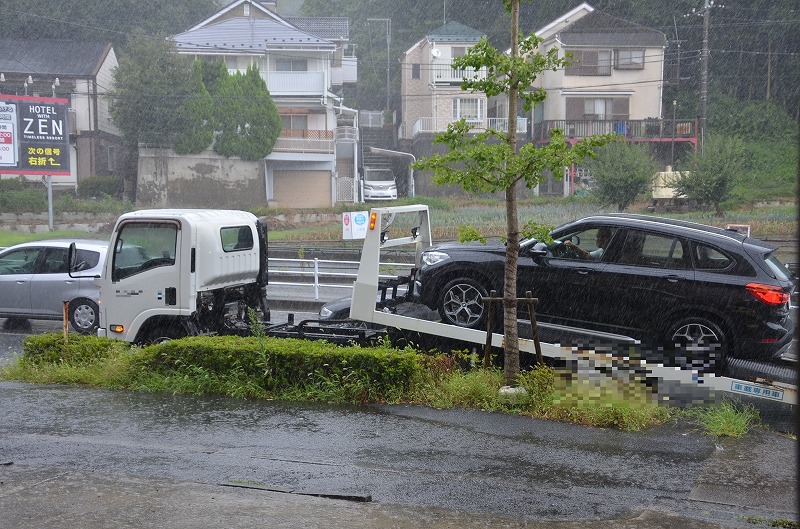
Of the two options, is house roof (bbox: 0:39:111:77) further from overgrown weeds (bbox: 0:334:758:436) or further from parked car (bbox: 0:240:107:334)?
overgrown weeds (bbox: 0:334:758:436)

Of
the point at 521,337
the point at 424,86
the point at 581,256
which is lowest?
the point at 521,337

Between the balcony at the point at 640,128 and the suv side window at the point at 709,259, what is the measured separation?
28050mm

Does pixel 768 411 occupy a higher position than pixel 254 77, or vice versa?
pixel 254 77

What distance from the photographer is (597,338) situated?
802cm

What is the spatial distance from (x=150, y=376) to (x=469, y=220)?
21.2 m

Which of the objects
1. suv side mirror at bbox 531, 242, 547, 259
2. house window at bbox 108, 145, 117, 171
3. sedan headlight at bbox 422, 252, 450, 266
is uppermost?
house window at bbox 108, 145, 117, 171

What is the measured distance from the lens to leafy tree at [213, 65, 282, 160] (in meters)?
38.3

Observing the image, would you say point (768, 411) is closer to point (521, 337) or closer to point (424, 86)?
point (521, 337)

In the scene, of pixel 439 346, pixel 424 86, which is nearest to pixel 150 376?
pixel 439 346

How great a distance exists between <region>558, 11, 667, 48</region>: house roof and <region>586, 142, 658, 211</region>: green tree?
11.4 metres

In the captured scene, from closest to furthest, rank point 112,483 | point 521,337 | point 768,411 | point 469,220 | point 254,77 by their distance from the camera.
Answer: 1. point 112,483
2. point 768,411
3. point 521,337
4. point 469,220
5. point 254,77

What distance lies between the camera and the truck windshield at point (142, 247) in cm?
943

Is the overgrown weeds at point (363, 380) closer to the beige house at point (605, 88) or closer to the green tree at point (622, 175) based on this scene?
the green tree at point (622, 175)

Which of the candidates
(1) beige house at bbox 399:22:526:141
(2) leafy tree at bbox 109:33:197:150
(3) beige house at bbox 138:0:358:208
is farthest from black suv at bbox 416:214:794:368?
(1) beige house at bbox 399:22:526:141
